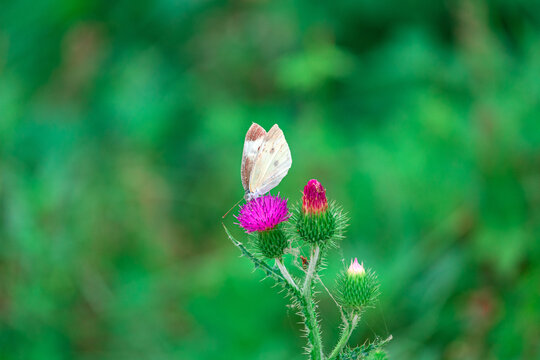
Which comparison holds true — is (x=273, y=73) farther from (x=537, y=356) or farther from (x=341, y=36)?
(x=537, y=356)

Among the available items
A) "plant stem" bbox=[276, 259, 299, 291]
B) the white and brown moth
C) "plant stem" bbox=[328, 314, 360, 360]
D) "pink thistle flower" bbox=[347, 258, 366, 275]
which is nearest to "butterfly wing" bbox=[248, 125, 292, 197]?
the white and brown moth

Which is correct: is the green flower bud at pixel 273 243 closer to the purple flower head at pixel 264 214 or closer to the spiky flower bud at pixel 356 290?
the purple flower head at pixel 264 214

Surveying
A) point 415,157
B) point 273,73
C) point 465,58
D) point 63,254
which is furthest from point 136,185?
point 465,58

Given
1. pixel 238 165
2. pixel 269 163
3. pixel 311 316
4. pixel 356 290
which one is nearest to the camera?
pixel 311 316

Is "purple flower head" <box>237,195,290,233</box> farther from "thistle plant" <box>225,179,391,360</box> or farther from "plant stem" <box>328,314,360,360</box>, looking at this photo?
"plant stem" <box>328,314,360,360</box>

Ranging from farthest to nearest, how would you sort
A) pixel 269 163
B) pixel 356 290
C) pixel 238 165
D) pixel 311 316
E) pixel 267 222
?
pixel 238 165
pixel 269 163
pixel 267 222
pixel 356 290
pixel 311 316

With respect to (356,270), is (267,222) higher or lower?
higher

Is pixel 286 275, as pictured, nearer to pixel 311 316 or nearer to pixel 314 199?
pixel 311 316

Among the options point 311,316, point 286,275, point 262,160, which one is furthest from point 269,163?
point 311,316

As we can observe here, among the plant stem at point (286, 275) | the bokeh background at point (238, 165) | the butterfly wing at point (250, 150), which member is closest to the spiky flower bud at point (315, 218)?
the plant stem at point (286, 275)
